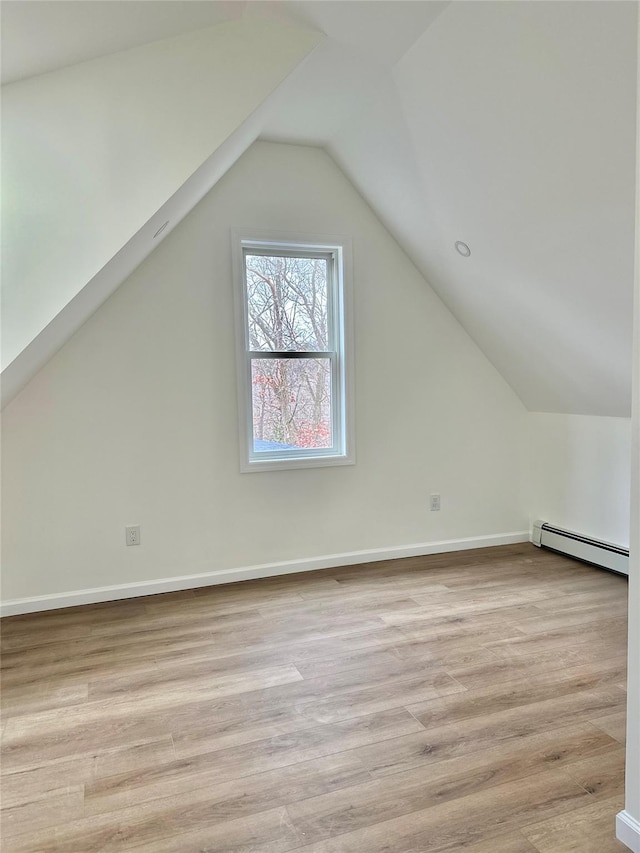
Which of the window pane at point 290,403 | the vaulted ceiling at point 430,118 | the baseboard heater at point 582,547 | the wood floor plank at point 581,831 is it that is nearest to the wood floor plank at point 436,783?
the wood floor plank at point 581,831

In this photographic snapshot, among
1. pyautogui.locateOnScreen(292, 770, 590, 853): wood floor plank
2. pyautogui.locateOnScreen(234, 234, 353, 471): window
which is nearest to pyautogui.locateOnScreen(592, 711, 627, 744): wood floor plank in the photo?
pyautogui.locateOnScreen(292, 770, 590, 853): wood floor plank

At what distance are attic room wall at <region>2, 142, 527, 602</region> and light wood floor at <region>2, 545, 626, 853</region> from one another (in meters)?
0.40

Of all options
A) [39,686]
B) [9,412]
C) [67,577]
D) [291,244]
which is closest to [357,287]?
[291,244]

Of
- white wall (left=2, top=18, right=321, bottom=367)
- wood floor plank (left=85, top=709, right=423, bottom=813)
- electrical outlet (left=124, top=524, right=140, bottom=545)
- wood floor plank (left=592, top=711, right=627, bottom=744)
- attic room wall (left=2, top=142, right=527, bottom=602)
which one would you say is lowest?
wood floor plank (left=85, top=709, right=423, bottom=813)

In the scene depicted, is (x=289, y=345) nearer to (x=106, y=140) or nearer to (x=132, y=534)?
(x=132, y=534)

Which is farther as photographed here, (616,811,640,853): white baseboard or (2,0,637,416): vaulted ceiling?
(2,0,637,416): vaulted ceiling

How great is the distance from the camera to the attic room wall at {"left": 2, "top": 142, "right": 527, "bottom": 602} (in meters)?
3.32

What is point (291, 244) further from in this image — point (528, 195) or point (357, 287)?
point (528, 195)

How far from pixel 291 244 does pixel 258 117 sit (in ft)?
3.33

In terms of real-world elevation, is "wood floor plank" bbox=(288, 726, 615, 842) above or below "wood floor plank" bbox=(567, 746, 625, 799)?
below

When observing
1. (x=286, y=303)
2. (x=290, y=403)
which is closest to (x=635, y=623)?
(x=290, y=403)

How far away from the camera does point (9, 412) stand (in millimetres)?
3201

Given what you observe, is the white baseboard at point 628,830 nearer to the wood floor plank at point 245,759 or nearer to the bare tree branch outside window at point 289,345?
the wood floor plank at point 245,759

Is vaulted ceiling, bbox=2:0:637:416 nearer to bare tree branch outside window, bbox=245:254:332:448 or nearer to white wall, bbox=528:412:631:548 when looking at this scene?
white wall, bbox=528:412:631:548
